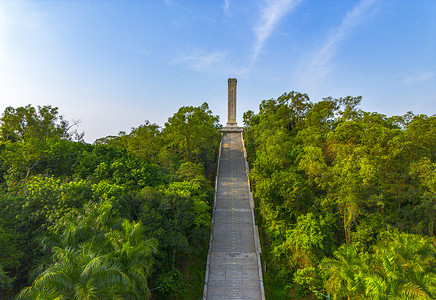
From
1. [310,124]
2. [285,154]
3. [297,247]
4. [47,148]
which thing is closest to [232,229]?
[297,247]

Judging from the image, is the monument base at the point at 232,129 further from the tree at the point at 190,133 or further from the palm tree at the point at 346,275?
the palm tree at the point at 346,275

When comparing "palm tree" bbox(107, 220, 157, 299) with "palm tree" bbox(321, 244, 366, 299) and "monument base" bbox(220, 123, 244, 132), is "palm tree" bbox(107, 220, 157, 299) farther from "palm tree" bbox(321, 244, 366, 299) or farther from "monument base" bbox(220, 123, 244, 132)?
"monument base" bbox(220, 123, 244, 132)

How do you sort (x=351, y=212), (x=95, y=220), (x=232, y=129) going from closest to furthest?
(x=95, y=220) → (x=351, y=212) → (x=232, y=129)

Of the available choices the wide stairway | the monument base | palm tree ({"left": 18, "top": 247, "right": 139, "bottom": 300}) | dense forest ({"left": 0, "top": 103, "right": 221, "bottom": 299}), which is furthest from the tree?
palm tree ({"left": 18, "top": 247, "right": 139, "bottom": 300})

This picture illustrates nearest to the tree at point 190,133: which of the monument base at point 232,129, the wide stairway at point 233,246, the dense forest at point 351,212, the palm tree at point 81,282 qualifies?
the wide stairway at point 233,246

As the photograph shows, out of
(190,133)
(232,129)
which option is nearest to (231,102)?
(232,129)

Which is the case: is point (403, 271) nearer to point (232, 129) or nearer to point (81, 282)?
point (81, 282)
